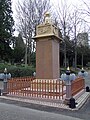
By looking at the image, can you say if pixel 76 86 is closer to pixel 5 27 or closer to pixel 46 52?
pixel 46 52

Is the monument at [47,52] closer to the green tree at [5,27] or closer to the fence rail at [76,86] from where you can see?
the fence rail at [76,86]

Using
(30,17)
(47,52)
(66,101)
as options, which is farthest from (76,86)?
(30,17)

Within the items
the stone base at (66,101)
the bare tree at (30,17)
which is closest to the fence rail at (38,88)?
the stone base at (66,101)

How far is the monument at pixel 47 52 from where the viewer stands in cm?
1376

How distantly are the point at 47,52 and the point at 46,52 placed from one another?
69 mm

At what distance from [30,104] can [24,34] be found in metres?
25.5

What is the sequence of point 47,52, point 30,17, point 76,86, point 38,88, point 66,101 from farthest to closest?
point 30,17, point 47,52, point 76,86, point 38,88, point 66,101

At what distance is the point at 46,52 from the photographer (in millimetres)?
13930

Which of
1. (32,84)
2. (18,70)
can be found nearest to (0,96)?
(32,84)

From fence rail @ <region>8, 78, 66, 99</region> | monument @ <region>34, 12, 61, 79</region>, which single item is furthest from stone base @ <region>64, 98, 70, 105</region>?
monument @ <region>34, 12, 61, 79</region>

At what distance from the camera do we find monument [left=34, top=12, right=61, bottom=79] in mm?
13758

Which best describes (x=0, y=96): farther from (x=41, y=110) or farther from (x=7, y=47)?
(x=7, y=47)

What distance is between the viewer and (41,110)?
9648 millimetres

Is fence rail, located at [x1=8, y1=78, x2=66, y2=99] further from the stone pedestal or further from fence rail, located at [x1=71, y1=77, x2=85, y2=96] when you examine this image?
the stone pedestal
